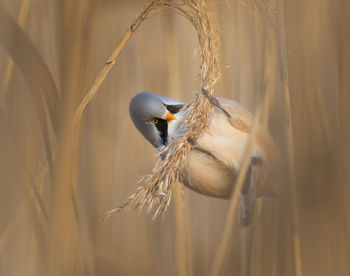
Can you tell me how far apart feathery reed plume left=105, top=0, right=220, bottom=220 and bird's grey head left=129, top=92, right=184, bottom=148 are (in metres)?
0.02

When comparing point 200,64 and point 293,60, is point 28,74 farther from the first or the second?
point 293,60

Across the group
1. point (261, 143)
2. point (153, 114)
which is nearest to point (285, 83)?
point (261, 143)

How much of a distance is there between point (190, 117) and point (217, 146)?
0.06m

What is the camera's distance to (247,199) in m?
0.56

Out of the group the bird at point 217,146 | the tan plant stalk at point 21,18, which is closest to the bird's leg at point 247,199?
the bird at point 217,146

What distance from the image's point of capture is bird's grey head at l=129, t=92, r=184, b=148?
0.54m

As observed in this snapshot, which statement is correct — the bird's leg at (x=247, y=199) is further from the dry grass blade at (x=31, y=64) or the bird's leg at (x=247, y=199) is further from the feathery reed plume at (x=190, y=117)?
the dry grass blade at (x=31, y=64)

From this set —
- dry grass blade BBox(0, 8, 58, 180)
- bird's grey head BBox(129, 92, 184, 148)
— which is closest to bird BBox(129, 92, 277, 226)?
bird's grey head BBox(129, 92, 184, 148)

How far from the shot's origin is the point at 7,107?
60cm

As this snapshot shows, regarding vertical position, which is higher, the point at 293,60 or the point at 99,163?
the point at 293,60

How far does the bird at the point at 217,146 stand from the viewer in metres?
0.55

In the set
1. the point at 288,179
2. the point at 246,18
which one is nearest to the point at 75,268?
the point at 288,179

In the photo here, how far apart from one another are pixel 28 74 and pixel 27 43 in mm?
49

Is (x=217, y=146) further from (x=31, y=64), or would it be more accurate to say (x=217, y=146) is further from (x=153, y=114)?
(x=31, y=64)
